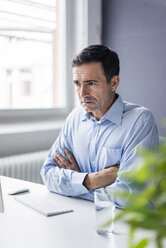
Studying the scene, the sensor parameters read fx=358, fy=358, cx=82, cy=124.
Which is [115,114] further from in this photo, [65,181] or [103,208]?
[103,208]

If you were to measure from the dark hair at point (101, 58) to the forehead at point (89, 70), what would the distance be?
19 mm

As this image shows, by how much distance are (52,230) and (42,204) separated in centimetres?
29

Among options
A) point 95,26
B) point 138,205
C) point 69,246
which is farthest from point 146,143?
point 95,26

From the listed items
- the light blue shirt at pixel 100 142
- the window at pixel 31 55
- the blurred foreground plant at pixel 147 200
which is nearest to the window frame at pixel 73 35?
the window at pixel 31 55

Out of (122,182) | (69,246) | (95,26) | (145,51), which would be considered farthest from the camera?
(95,26)

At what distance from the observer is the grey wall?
3.04 meters

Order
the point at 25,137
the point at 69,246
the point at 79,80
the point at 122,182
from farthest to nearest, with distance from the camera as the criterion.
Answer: the point at 25,137 < the point at 79,80 < the point at 122,182 < the point at 69,246

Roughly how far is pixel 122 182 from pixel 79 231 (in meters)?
0.47

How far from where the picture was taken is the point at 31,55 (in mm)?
3314

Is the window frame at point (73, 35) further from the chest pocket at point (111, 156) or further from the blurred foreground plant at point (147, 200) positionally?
the blurred foreground plant at point (147, 200)

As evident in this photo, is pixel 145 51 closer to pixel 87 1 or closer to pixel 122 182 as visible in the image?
pixel 87 1

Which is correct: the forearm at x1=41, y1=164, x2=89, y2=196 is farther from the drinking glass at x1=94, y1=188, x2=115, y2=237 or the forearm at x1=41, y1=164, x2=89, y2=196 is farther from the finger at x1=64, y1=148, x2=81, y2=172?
the drinking glass at x1=94, y1=188, x2=115, y2=237

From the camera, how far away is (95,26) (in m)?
3.38

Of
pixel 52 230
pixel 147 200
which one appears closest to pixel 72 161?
pixel 52 230
